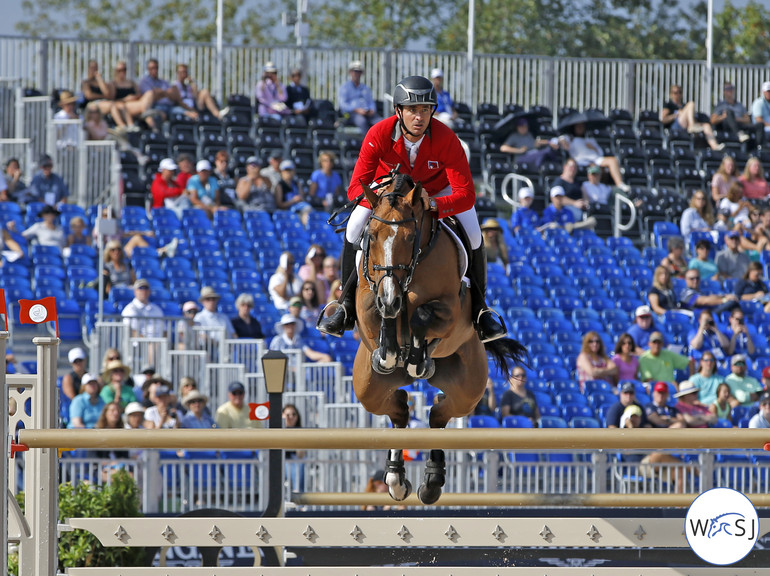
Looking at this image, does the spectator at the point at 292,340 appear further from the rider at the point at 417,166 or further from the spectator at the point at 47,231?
the rider at the point at 417,166

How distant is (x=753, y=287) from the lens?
49.1ft

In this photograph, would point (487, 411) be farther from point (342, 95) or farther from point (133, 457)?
point (342, 95)

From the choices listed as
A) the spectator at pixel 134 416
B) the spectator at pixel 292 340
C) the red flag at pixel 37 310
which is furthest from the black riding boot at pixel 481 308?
the spectator at pixel 292 340

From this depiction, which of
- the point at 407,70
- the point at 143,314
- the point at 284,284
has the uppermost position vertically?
the point at 407,70

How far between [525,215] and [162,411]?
6546 mm

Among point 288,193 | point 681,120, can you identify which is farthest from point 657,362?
point 681,120

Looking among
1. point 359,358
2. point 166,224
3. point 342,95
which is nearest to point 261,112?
point 342,95

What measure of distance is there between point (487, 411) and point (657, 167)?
7072 millimetres

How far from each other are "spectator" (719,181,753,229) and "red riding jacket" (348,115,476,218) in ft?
34.7

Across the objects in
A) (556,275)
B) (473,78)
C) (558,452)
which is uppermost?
(473,78)

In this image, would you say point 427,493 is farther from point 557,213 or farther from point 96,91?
point 96,91

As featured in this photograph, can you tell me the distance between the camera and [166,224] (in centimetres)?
1421

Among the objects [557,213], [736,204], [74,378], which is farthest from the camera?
[736,204]

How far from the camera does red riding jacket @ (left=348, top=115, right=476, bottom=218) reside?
6.47 m
